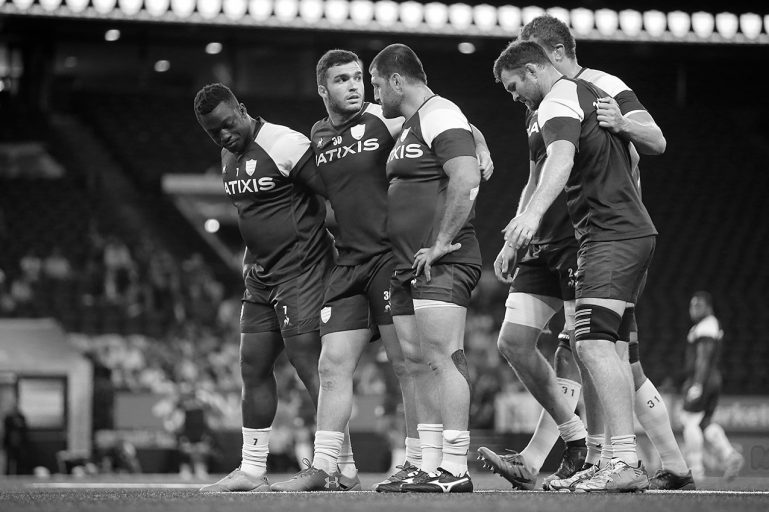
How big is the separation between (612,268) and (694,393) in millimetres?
6492

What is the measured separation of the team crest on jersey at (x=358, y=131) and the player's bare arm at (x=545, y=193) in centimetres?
94

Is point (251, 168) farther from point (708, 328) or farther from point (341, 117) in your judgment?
point (708, 328)

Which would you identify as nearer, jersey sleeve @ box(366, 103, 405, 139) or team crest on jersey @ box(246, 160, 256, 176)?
jersey sleeve @ box(366, 103, 405, 139)

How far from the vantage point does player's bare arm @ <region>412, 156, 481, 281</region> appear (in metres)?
5.23

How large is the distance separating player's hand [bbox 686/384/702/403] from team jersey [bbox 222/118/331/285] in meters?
6.20

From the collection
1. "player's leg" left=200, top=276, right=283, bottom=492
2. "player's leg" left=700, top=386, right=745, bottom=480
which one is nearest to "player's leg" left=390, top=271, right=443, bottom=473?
"player's leg" left=200, top=276, right=283, bottom=492

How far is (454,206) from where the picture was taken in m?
5.23

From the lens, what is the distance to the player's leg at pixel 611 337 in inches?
202

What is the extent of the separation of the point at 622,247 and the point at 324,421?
1.53 metres

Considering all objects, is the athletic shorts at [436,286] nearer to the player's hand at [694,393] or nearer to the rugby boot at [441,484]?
the rugby boot at [441,484]

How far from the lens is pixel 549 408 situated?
6.03 metres

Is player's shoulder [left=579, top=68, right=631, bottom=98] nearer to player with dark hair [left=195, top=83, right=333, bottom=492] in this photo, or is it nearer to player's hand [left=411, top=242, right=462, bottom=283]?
player's hand [left=411, top=242, right=462, bottom=283]

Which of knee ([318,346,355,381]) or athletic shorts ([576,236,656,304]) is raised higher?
athletic shorts ([576,236,656,304])

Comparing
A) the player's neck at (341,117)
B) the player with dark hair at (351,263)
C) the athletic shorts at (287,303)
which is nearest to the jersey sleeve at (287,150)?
the player with dark hair at (351,263)
